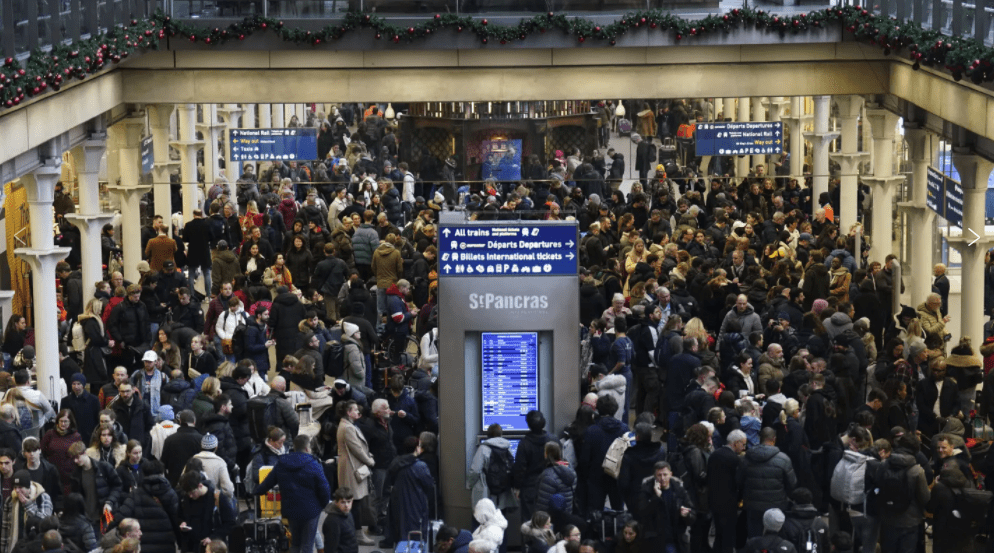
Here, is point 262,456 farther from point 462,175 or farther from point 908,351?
point 462,175

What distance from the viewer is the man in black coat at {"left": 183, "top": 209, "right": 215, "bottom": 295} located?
2769cm

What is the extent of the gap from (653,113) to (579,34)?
2136 mm

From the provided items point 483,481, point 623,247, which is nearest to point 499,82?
point 623,247

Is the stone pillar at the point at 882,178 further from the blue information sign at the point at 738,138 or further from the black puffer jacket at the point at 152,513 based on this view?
the black puffer jacket at the point at 152,513

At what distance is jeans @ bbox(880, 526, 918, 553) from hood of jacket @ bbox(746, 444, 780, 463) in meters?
1.16

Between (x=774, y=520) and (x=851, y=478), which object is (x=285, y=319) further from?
(x=774, y=520)

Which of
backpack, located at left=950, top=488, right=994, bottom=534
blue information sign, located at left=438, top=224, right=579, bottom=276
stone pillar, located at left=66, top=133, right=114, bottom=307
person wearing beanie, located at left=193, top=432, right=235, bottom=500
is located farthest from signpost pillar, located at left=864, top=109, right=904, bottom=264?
person wearing beanie, located at left=193, top=432, right=235, bottom=500

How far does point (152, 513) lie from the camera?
50.9 ft

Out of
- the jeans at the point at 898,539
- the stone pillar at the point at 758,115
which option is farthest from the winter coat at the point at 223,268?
the jeans at the point at 898,539

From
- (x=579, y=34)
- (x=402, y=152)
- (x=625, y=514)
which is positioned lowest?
(x=625, y=514)

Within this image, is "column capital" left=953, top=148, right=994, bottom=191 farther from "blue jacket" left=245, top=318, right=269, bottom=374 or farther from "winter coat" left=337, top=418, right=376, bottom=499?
"winter coat" left=337, top=418, right=376, bottom=499

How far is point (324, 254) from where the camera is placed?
85.5 feet

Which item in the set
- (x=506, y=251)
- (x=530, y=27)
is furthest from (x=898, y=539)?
(x=530, y=27)

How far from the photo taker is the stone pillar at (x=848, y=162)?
3133 cm
